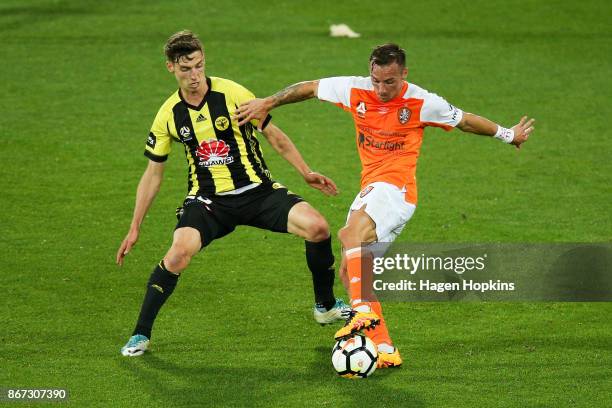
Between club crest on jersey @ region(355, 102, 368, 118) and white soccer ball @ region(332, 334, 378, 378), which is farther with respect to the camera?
club crest on jersey @ region(355, 102, 368, 118)

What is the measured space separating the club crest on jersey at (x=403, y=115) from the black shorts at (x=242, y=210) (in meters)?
0.89

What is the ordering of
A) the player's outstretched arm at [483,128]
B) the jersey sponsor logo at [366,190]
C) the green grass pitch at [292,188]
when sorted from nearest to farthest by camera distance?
the green grass pitch at [292,188]
the jersey sponsor logo at [366,190]
the player's outstretched arm at [483,128]

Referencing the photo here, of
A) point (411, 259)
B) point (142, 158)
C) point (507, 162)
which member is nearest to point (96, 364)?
point (411, 259)

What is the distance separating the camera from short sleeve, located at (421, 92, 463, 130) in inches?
281

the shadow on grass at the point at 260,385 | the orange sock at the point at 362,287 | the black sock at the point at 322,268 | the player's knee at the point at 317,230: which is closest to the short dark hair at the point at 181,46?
the player's knee at the point at 317,230

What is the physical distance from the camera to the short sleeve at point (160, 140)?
293 inches

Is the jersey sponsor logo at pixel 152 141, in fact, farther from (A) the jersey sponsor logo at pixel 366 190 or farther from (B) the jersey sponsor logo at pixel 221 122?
(A) the jersey sponsor logo at pixel 366 190

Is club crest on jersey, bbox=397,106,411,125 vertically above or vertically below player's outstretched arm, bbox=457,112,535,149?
above

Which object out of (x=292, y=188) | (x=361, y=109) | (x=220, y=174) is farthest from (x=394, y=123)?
(x=292, y=188)

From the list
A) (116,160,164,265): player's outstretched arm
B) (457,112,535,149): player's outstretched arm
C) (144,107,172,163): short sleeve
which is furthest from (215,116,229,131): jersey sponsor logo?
(457,112,535,149): player's outstretched arm

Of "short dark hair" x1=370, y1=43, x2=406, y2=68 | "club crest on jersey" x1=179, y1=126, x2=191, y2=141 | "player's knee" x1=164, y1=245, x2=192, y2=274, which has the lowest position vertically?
"player's knee" x1=164, y1=245, x2=192, y2=274

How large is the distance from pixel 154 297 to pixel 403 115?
6.37 feet

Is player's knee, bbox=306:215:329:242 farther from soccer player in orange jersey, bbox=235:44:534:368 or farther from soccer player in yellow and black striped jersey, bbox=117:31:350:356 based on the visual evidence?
soccer player in orange jersey, bbox=235:44:534:368

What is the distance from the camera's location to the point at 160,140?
7449 mm
